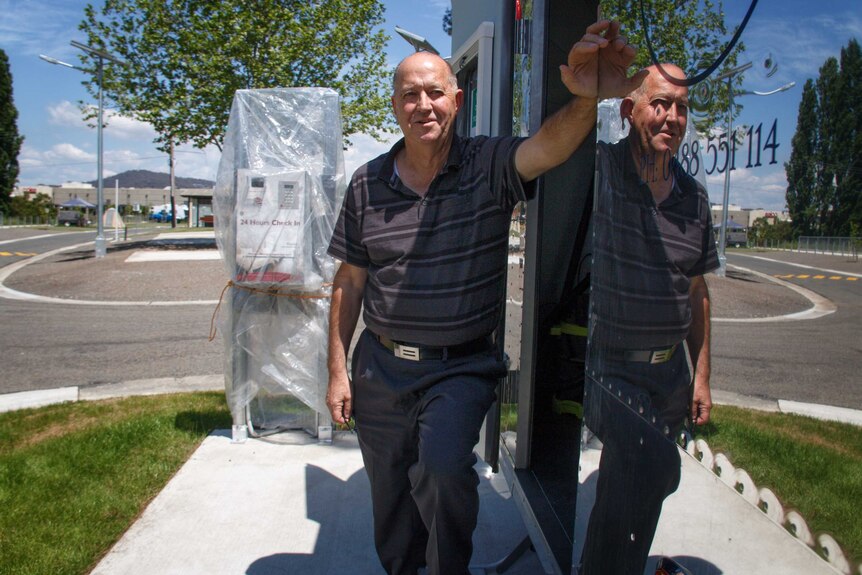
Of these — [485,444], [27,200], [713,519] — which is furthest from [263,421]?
[27,200]

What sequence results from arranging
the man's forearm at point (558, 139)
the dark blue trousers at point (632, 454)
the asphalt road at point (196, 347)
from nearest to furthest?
the asphalt road at point (196, 347) < the dark blue trousers at point (632, 454) < the man's forearm at point (558, 139)

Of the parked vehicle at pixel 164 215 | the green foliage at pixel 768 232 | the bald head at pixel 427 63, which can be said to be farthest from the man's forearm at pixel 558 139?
the parked vehicle at pixel 164 215

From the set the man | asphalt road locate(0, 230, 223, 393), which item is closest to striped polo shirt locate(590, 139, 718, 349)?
the man

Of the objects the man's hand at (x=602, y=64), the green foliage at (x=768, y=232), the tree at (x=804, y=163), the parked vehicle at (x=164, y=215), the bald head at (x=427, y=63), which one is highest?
the parked vehicle at (x=164, y=215)

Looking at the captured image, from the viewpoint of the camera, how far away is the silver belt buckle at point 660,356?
132 centimetres

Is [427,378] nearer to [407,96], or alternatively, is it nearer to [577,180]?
[407,96]

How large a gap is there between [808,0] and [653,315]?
1.98 feet

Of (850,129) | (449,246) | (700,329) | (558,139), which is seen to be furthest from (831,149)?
(449,246)

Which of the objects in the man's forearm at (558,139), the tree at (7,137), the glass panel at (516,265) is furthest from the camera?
the tree at (7,137)

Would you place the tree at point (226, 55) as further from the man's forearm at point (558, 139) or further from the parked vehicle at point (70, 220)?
the parked vehicle at point (70, 220)

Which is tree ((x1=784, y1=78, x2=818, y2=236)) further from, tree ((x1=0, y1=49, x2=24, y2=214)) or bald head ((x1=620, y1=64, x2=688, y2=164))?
tree ((x1=0, y1=49, x2=24, y2=214))

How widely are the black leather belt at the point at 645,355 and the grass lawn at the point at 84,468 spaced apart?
8.05 feet

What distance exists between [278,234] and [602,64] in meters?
2.77

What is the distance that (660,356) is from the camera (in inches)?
53.1
